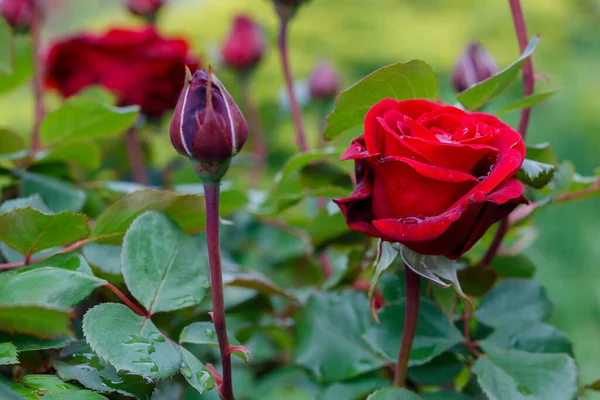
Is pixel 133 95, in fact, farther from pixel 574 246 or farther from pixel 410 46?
pixel 574 246

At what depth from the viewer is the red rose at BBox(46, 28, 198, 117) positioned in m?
0.48

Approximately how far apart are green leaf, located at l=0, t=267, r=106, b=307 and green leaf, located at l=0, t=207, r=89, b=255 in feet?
0.08

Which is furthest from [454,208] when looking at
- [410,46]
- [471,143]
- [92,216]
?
[410,46]

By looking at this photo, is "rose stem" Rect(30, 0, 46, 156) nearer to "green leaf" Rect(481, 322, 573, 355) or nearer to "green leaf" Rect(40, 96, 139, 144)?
"green leaf" Rect(40, 96, 139, 144)

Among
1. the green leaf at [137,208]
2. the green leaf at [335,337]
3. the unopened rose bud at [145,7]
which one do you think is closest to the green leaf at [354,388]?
the green leaf at [335,337]

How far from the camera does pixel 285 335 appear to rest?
47 cm

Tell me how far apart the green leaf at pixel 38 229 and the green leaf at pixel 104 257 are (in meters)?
0.03

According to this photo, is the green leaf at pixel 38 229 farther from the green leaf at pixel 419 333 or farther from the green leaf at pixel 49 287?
the green leaf at pixel 419 333

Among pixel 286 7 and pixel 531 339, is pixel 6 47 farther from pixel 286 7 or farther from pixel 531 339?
pixel 531 339

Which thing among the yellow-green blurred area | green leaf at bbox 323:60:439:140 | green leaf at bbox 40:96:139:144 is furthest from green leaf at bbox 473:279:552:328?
the yellow-green blurred area

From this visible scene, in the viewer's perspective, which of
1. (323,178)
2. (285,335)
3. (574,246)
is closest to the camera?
(323,178)

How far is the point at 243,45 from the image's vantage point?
0.57m

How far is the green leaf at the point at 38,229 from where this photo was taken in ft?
0.81

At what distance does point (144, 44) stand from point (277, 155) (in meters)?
0.24
